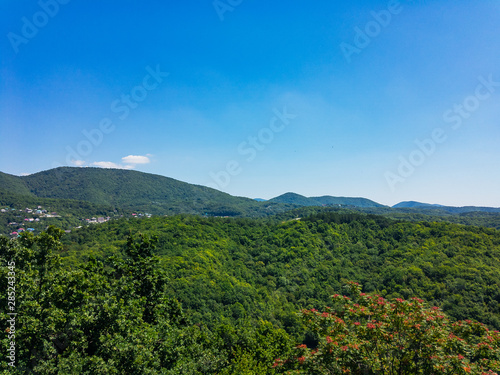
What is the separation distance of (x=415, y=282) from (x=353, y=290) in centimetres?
6378

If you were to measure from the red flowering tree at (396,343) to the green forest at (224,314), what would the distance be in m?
0.04

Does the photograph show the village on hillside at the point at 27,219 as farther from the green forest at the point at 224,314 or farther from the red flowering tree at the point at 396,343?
the red flowering tree at the point at 396,343

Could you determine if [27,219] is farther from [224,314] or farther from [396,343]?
[396,343]

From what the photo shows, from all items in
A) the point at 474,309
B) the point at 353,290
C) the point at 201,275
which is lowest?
the point at 474,309

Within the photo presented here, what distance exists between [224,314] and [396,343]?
47619 mm

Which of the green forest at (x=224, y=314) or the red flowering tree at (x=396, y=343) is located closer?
the red flowering tree at (x=396, y=343)

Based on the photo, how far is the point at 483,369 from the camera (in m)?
7.44

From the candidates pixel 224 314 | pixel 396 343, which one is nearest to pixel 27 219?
pixel 224 314

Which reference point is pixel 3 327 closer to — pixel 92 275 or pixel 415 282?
pixel 92 275

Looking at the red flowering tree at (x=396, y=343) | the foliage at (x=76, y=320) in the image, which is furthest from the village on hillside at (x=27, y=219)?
the red flowering tree at (x=396, y=343)

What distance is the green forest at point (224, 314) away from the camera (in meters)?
7.97

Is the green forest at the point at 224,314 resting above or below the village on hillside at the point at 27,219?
below

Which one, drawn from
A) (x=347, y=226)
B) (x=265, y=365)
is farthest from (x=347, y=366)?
(x=347, y=226)

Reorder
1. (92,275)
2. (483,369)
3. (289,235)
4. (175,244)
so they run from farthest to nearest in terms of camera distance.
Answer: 1. (289,235)
2. (175,244)
3. (92,275)
4. (483,369)
